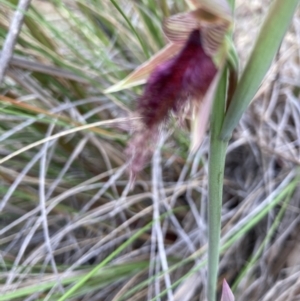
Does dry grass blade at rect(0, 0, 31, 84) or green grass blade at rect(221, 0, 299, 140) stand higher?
dry grass blade at rect(0, 0, 31, 84)

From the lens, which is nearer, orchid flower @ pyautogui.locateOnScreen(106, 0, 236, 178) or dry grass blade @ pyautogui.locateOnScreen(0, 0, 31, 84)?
orchid flower @ pyautogui.locateOnScreen(106, 0, 236, 178)

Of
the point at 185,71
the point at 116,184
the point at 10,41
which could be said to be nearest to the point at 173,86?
the point at 185,71

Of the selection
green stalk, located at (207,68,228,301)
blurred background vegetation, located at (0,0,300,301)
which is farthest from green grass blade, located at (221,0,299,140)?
blurred background vegetation, located at (0,0,300,301)

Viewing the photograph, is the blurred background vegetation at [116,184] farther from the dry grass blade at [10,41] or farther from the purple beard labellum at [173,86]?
the purple beard labellum at [173,86]

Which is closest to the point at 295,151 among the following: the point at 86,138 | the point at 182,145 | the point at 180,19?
the point at 182,145

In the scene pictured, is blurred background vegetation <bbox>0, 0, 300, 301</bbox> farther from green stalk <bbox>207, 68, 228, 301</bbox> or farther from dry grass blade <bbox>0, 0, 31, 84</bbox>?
green stalk <bbox>207, 68, 228, 301</bbox>

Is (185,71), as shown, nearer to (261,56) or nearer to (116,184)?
(261,56)
